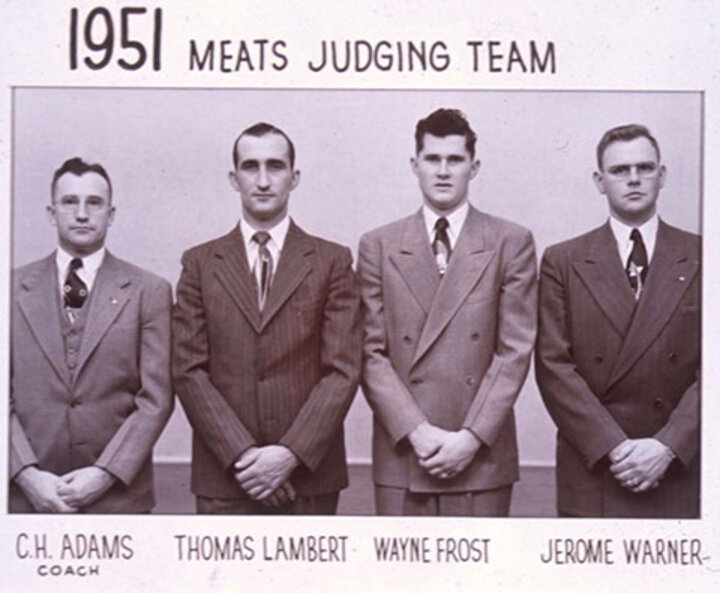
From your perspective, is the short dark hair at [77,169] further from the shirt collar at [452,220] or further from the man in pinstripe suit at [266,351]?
the shirt collar at [452,220]

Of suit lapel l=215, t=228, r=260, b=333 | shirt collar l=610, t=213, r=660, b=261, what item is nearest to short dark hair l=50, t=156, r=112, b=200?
suit lapel l=215, t=228, r=260, b=333

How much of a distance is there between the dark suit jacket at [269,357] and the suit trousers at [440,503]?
19cm

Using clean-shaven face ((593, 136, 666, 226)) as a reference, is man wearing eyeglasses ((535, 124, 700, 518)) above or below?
below

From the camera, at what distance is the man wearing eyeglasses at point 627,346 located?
17.4 feet

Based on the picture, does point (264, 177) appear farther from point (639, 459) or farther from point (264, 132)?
point (639, 459)

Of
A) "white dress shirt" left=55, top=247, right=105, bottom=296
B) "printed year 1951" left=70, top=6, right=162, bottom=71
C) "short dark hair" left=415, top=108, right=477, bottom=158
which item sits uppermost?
"printed year 1951" left=70, top=6, right=162, bottom=71

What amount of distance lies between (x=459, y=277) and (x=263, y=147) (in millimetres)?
964

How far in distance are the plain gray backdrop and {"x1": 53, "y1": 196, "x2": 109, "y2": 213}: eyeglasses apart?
61mm

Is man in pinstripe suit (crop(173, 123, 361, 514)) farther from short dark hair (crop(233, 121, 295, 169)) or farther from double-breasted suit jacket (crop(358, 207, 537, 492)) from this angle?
double-breasted suit jacket (crop(358, 207, 537, 492))

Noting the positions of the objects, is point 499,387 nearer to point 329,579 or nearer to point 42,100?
point 329,579

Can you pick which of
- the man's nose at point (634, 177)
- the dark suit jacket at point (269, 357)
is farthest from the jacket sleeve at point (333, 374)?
the man's nose at point (634, 177)

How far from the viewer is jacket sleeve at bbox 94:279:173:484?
211 inches

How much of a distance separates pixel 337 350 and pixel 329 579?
0.94 meters

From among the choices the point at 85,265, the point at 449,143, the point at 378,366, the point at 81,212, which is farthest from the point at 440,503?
the point at 81,212
